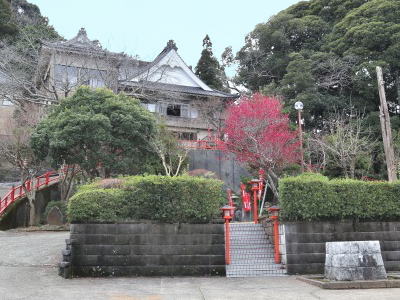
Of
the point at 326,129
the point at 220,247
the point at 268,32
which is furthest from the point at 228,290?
the point at 268,32

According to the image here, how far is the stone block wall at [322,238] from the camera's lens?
1100cm

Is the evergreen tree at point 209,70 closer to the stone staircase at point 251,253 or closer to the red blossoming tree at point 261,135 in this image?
the red blossoming tree at point 261,135

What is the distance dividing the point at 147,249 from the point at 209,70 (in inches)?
1223

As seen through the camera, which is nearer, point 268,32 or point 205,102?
point 205,102

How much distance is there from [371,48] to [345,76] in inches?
105

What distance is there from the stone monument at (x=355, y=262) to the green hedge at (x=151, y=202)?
11.1 ft

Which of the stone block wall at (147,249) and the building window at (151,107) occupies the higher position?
the building window at (151,107)

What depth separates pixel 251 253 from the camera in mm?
12195

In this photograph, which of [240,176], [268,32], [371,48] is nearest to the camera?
[240,176]

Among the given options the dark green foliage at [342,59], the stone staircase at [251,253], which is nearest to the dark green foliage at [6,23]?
the dark green foliage at [342,59]

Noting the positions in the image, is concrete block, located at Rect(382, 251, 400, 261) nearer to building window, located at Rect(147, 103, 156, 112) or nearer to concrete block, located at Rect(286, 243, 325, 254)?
concrete block, located at Rect(286, 243, 325, 254)

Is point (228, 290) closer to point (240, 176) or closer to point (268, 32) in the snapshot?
point (240, 176)

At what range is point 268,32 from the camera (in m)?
36.1

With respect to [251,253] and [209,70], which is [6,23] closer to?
[209,70]
